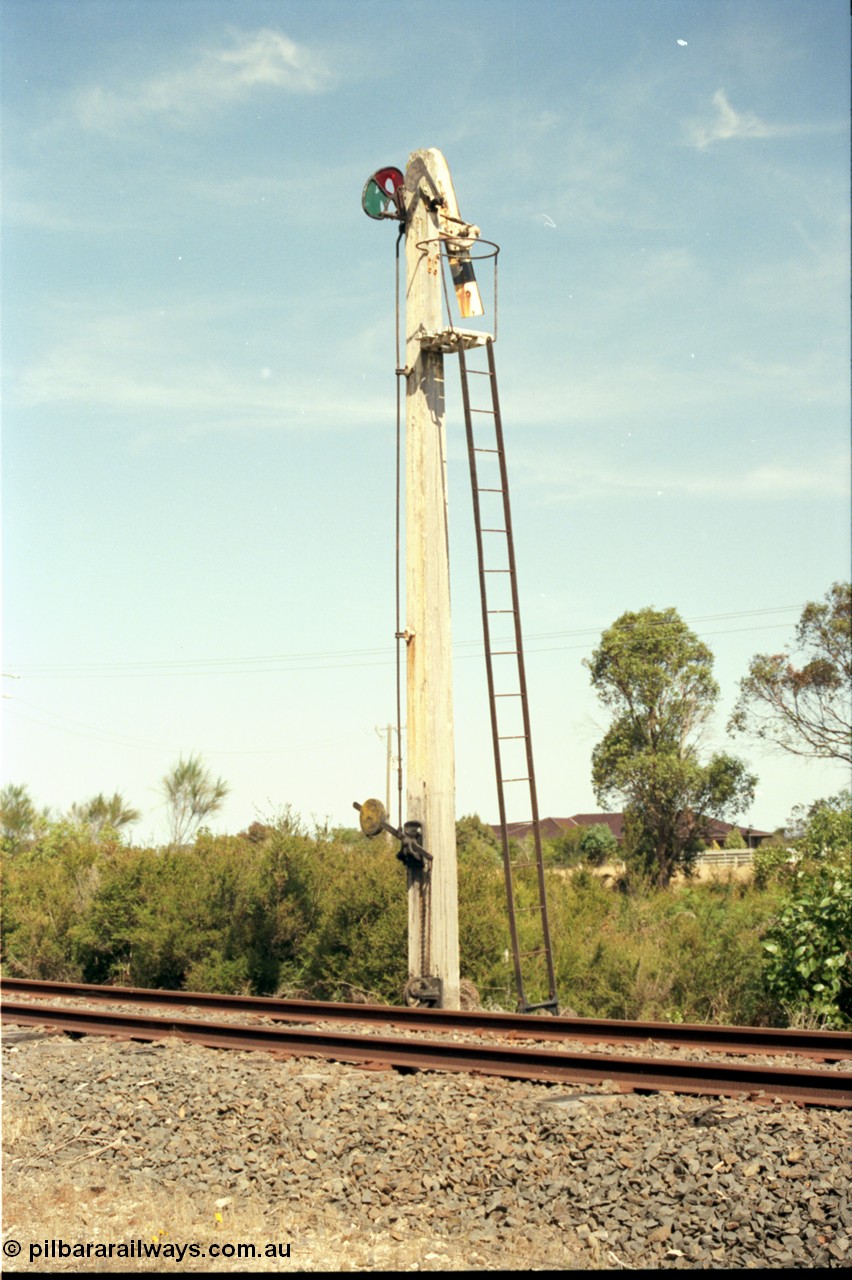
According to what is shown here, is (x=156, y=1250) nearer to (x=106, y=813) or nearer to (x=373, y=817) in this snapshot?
(x=373, y=817)

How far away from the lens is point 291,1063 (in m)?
8.30

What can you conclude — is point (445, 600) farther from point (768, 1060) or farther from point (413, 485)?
point (768, 1060)

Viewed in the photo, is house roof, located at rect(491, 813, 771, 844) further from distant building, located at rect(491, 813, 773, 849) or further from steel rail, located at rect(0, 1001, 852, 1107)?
steel rail, located at rect(0, 1001, 852, 1107)

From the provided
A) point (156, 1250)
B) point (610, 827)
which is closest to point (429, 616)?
point (156, 1250)

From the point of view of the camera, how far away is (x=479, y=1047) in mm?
7781

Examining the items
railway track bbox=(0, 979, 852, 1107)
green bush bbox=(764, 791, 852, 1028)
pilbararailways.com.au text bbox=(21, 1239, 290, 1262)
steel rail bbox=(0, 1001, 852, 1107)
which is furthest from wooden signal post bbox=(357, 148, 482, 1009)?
pilbararailways.com.au text bbox=(21, 1239, 290, 1262)

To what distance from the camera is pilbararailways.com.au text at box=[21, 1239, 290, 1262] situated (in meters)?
5.41

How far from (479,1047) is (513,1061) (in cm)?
25

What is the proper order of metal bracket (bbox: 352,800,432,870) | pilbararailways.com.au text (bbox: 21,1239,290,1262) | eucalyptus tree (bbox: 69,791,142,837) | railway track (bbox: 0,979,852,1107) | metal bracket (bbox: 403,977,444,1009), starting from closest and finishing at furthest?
pilbararailways.com.au text (bbox: 21,1239,290,1262) < railway track (bbox: 0,979,852,1107) < metal bracket (bbox: 403,977,444,1009) < metal bracket (bbox: 352,800,432,870) < eucalyptus tree (bbox: 69,791,142,837)

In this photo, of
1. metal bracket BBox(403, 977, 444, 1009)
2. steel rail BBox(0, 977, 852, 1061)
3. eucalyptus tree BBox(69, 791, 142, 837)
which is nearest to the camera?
steel rail BBox(0, 977, 852, 1061)

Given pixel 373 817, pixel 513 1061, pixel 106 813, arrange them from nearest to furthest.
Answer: pixel 513 1061 < pixel 373 817 < pixel 106 813

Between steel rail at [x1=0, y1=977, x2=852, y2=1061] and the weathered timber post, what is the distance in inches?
42.6

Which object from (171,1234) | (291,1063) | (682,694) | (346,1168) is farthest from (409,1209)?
(682,694)

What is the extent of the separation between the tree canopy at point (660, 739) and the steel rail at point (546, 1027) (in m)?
36.4
